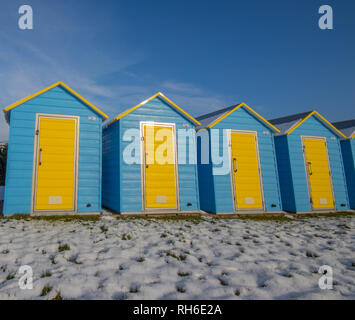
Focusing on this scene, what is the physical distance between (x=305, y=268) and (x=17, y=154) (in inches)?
292

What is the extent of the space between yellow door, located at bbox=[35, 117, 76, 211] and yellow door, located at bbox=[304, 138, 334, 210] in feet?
29.6

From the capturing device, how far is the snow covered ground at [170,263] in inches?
94.0

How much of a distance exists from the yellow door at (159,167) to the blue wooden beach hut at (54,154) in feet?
5.10

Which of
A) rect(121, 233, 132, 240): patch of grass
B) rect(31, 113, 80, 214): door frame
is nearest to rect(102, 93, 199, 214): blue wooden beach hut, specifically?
rect(31, 113, 80, 214): door frame

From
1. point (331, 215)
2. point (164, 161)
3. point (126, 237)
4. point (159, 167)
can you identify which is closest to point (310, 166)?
point (331, 215)

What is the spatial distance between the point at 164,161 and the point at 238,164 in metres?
2.84

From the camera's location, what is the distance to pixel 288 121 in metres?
11.4

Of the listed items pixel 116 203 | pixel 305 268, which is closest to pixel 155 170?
pixel 116 203

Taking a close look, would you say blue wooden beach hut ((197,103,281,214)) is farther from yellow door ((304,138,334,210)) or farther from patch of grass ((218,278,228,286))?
patch of grass ((218,278,228,286))

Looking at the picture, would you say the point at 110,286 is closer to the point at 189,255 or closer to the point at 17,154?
the point at 189,255

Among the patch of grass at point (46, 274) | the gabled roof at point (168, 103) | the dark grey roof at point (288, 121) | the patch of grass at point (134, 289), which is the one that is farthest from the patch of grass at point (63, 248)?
the dark grey roof at point (288, 121)

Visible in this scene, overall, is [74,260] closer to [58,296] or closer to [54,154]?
[58,296]

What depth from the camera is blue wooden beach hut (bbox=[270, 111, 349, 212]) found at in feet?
32.7

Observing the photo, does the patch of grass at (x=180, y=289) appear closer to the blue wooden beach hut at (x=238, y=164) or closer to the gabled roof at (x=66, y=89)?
the blue wooden beach hut at (x=238, y=164)
